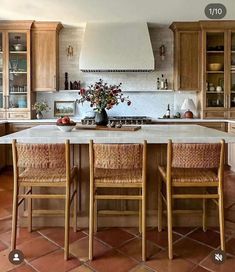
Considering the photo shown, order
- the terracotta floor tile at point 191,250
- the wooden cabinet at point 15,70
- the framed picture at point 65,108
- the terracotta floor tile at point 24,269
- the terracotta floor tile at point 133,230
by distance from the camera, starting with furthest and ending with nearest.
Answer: the framed picture at point 65,108
the wooden cabinet at point 15,70
the terracotta floor tile at point 133,230
the terracotta floor tile at point 191,250
the terracotta floor tile at point 24,269

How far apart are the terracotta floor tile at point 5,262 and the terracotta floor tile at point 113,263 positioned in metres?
0.53

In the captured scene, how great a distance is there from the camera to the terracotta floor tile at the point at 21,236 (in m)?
2.20

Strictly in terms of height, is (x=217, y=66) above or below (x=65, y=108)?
above

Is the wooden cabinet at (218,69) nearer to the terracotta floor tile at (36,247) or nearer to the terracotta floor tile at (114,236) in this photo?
the terracotta floor tile at (114,236)

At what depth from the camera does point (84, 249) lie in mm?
2068

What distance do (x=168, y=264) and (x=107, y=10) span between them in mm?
3784

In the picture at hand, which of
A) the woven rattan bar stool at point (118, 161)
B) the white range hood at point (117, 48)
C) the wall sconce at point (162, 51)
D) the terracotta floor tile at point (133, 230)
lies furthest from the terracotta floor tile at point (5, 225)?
the wall sconce at point (162, 51)

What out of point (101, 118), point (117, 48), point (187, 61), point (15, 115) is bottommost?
point (101, 118)

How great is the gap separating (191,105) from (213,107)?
0.39m

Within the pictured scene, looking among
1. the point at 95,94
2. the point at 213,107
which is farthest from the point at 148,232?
the point at 213,107

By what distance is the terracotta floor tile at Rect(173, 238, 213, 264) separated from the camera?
6.43 feet

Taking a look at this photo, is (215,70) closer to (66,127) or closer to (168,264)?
(66,127)

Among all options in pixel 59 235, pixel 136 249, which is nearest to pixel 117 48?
pixel 59 235

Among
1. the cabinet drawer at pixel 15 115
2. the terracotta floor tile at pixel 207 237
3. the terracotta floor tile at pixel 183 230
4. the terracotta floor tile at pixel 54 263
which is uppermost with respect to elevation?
the cabinet drawer at pixel 15 115
